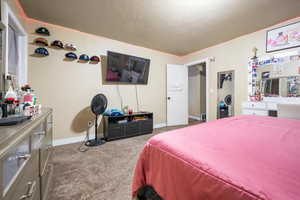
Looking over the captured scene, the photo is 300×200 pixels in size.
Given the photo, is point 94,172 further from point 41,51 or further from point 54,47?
point 54,47

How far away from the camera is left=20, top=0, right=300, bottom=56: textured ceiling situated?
6.50 ft

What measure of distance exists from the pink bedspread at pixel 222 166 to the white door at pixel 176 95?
10.3 feet

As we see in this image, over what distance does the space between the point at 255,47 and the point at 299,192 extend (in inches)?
133

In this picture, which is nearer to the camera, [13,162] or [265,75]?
[13,162]

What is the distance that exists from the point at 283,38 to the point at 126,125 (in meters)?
3.70

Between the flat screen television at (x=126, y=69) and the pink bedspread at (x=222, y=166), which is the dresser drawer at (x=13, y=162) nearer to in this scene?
the pink bedspread at (x=222, y=166)

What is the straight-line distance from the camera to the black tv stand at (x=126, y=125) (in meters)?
2.90

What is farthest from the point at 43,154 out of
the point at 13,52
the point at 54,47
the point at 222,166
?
the point at 54,47

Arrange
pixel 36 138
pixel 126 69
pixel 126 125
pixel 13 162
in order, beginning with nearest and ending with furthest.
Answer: pixel 13 162 < pixel 36 138 < pixel 126 125 < pixel 126 69

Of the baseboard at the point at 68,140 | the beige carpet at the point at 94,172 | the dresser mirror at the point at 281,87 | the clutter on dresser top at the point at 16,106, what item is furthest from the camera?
the baseboard at the point at 68,140

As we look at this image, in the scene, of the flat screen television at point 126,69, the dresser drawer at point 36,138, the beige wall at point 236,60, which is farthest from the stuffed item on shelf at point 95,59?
the beige wall at point 236,60

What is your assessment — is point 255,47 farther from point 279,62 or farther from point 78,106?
point 78,106

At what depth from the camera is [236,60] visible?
10.5ft

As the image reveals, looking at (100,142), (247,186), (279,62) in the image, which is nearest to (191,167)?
(247,186)
